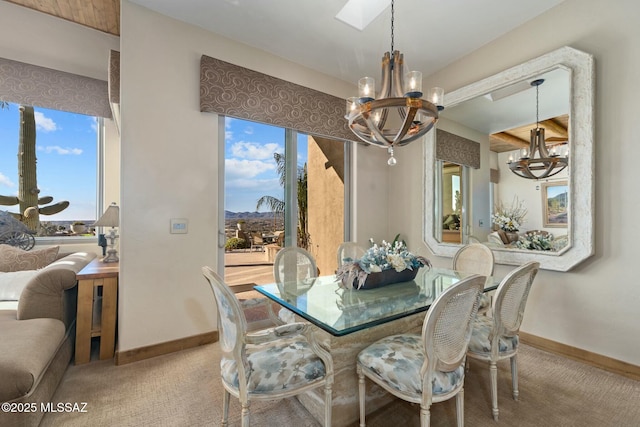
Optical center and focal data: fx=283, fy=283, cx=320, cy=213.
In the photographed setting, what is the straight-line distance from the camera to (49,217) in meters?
3.42

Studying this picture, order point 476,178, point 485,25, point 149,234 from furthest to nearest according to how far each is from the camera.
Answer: point 476,178 < point 485,25 < point 149,234

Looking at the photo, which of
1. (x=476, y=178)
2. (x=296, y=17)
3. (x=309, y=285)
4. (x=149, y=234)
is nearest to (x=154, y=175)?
(x=149, y=234)

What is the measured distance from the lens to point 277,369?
1.42 meters

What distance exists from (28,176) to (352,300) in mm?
4037

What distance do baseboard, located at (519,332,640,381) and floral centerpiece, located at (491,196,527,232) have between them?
108 centimetres

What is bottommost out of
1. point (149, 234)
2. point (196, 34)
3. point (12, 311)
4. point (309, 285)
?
point (12, 311)

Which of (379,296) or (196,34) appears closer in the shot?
(379,296)

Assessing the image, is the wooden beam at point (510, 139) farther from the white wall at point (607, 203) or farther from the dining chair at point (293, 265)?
the dining chair at point (293, 265)

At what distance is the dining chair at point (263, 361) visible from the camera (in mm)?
1322

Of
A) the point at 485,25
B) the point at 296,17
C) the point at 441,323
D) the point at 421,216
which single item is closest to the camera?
the point at 441,323

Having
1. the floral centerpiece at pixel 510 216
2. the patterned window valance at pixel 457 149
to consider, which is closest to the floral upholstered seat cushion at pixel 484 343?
the floral centerpiece at pixel 510 216

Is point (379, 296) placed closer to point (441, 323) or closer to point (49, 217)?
point (441, 323)

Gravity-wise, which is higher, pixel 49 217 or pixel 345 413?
pixel 49 217

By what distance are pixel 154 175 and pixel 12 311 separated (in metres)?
1.49
